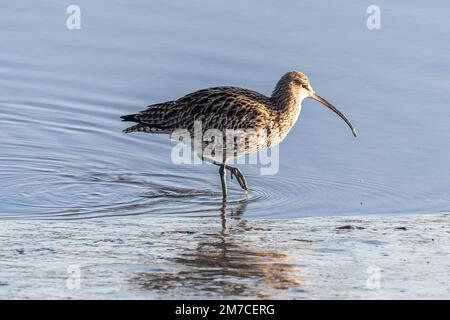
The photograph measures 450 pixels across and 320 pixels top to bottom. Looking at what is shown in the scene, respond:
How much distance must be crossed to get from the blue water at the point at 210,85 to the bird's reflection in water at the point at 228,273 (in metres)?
1.36

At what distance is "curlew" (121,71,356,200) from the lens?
1149 cm

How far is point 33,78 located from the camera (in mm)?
14094

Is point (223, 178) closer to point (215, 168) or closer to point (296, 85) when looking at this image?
point (215, 168)

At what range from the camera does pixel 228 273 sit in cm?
811

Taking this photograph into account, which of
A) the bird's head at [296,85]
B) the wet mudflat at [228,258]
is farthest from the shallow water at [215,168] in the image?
the bird's head at [296,85]

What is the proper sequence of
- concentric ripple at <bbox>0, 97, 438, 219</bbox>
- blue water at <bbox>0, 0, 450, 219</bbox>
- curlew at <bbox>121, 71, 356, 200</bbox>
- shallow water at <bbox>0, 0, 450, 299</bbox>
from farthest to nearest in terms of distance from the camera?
curlew at <bbox>121, 71, 356, 200</bbox>
blue water at <bbox>0, 0, 450, 219</bbox>
concentric ripple at <bbox>0, 97, 438, 219</bbox>
shallow water at <bbox>0, 0, 450, 299</bbox>

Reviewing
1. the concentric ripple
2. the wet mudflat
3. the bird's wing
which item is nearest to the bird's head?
the bird's wing

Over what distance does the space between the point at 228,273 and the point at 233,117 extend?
3631 mm

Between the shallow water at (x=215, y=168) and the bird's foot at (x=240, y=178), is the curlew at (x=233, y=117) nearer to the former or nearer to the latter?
the bird's foot at (x=240, y=178)

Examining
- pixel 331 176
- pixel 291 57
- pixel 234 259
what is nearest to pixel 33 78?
pixel 291 57

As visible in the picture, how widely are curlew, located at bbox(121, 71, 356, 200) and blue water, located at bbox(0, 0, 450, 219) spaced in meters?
0.39

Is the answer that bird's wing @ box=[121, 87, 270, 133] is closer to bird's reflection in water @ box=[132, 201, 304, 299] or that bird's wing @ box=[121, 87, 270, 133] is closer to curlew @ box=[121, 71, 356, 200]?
curlew @ box=[121, 71, 356, 200]

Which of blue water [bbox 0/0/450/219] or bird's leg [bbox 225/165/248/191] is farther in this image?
bird's leg [bbox 225/165/248/191]

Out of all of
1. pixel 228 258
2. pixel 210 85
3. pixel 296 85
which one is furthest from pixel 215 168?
pixel 228 258
